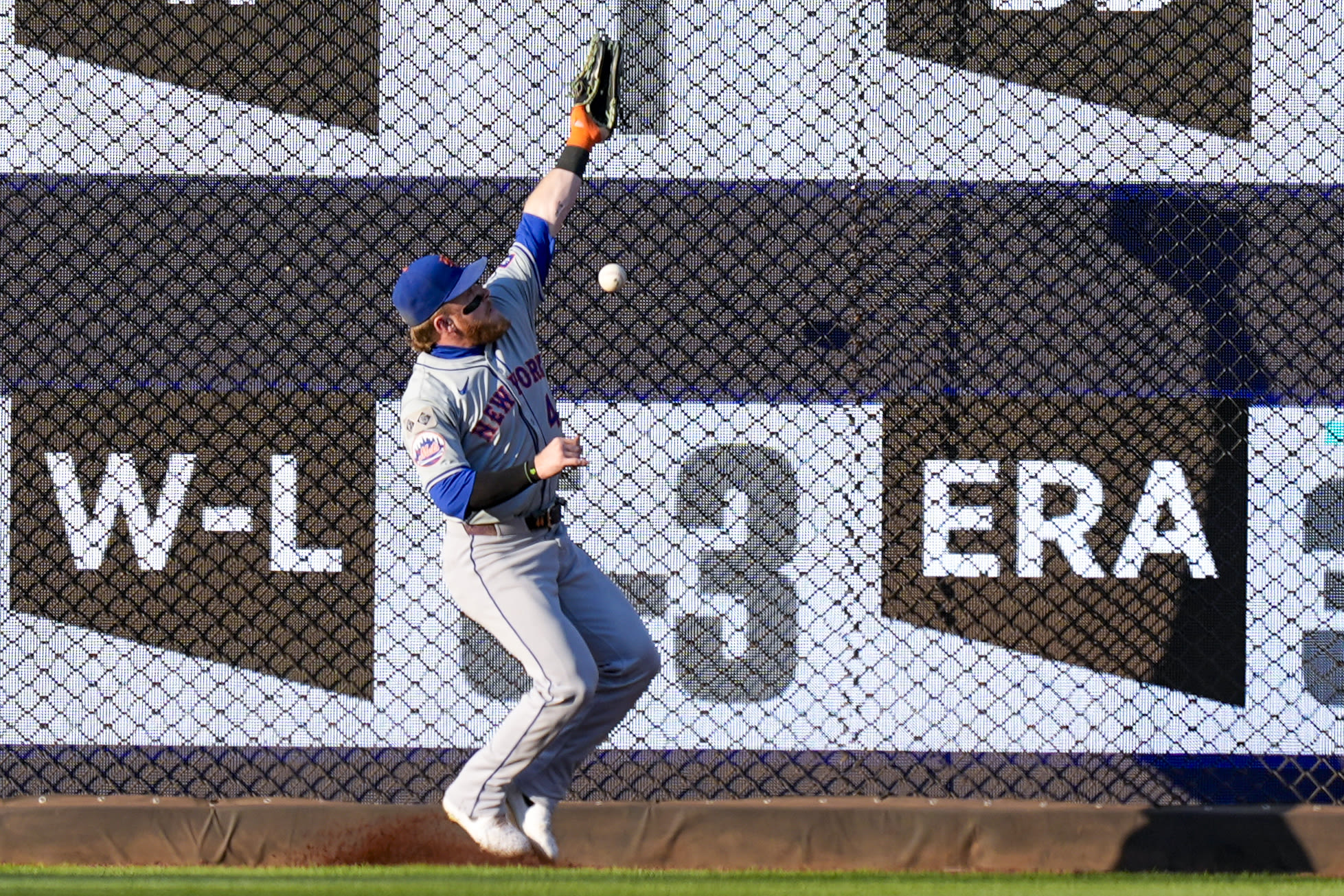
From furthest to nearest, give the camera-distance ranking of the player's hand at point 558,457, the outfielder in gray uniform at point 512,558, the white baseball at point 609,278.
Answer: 1. the white baseball at point 609,278
2. the outfielder in gray uniform at point 512,558
3. the player's hand at point 558,457

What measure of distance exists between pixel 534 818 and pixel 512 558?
54 cm

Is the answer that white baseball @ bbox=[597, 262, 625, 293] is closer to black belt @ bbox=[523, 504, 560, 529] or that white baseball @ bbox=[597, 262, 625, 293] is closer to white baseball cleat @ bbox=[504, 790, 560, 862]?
black belt @ bbox=[523, 504, 560, 529]

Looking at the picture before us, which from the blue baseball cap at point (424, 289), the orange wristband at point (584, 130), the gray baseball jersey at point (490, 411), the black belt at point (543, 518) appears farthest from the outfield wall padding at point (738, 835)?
the orange wristband at point (584, 130)

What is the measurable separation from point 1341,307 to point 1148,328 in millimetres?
467

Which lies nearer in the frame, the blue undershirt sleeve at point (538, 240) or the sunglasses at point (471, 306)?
the sunglasses at point (471, 306)

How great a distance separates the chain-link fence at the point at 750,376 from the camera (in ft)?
9.47

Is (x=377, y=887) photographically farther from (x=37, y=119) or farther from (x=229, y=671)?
(x=37, y=119)

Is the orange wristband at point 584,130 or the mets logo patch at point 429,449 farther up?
the orange wristband at point 584,130

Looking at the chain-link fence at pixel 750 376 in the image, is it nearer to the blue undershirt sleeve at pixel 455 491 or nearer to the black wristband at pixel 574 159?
the black wristband at pixel 574 159

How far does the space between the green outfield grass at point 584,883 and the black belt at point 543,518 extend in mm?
727

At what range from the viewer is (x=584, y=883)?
8.67 ft

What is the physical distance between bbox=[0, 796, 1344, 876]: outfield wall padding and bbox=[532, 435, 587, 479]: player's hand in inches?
43.6

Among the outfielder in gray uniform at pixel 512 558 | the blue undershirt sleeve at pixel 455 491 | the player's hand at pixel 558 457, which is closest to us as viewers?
the player's hand at pixel 558 457

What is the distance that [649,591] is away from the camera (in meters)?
2.94
